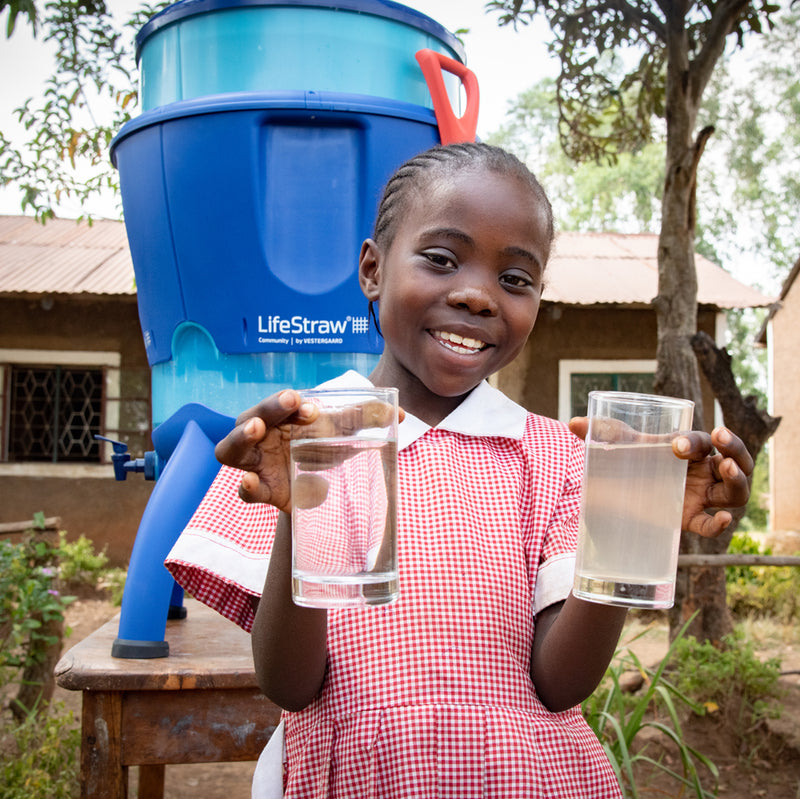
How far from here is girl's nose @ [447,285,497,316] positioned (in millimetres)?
1225

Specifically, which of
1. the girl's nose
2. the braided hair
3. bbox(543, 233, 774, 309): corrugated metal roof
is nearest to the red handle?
the braided hair

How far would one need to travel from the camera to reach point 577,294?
8094mm

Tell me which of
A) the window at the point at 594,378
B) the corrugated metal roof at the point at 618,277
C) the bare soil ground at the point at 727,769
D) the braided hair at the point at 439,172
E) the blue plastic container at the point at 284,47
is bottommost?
the bare soil ground at the point at 727,769

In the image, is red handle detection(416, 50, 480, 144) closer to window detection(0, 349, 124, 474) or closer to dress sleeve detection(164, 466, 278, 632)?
dress sleeve detection(164, 466, 278, 632)

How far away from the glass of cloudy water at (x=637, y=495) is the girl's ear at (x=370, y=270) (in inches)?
23.7

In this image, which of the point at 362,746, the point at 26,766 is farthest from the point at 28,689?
the point at 362,746

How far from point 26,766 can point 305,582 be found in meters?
2.44

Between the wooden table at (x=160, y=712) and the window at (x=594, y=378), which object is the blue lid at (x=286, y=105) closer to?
the wooden table at (x=160, y=712)

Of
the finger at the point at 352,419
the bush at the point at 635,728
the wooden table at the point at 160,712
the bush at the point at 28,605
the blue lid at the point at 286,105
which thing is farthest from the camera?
the bush at the point at 28,605

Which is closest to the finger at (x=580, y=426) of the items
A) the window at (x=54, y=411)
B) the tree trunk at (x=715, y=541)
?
the tree trunk at (x=715, y=541)

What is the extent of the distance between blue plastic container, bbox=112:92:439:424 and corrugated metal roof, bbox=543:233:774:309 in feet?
17.6

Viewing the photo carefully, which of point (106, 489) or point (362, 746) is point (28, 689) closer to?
point (362, 746)

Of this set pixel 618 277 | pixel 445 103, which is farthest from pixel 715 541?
pixel 618 277

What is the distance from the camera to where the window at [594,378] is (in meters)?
8.46
